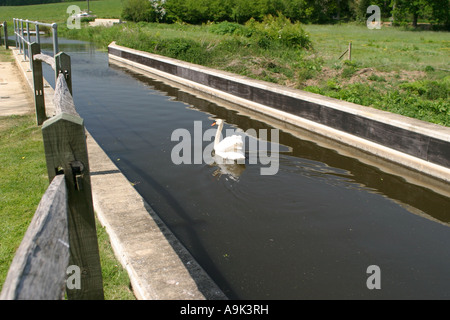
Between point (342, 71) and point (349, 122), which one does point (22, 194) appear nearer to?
point (349, 122)

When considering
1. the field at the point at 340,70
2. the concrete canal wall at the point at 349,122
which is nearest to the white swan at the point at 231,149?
the concrete canal wall at the point at 349,122

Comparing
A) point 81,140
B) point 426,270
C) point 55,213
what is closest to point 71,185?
point 81,140

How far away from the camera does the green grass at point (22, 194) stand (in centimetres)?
419

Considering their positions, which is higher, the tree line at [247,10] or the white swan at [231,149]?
the tree line at [247,10]

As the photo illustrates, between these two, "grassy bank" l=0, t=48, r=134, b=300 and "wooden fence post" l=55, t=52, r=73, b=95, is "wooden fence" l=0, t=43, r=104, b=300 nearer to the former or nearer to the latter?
"grassy bank" l=0, t=48, r=134, b=300

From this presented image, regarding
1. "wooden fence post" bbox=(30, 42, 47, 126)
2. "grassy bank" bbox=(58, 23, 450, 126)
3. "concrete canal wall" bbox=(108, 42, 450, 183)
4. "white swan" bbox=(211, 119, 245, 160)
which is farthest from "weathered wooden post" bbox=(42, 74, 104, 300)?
Answer: "grassy bank" bbox=(58, 23, 450, 126)

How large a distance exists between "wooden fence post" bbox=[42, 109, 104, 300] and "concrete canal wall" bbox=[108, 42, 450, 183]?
6.47 m

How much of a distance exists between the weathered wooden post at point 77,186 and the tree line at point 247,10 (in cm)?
5460

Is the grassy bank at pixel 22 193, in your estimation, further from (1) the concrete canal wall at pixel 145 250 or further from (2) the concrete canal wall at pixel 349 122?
(2) the concrete canal wall at pixel 349 122

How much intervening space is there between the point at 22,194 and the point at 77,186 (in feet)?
11.8

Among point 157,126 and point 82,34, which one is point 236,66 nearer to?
point 157,126

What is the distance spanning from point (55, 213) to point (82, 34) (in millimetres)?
47177

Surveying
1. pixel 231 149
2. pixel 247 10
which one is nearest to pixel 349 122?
pixel 231 149
